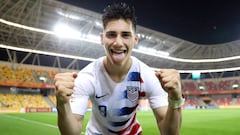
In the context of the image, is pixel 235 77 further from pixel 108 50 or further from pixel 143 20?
pixel 108 50

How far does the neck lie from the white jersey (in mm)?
55

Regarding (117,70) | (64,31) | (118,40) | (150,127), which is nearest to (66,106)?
(117,70)

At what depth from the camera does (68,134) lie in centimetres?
330

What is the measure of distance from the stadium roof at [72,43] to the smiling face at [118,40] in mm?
32587

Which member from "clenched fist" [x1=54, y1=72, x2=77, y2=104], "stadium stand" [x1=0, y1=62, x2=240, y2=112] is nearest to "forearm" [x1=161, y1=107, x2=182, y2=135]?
"clenched fist" [x1=54, y1=72, x2=77, y2=104]

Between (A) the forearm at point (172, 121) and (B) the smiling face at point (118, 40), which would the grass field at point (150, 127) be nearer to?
(A) the forearm at point (172, 121)

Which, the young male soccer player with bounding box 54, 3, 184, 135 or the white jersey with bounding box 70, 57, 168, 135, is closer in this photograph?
the young male soccer player with bounding box 54, 3, 184, 135

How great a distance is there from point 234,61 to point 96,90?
73864 mm

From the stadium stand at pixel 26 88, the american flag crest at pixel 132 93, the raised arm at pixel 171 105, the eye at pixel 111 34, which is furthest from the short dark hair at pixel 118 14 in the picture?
the stadium stand at pixel 26 88

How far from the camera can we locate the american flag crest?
3695 millimetres

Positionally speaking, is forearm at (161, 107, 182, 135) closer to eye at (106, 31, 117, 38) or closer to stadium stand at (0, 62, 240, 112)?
eye at (106, 31, 117, 38)

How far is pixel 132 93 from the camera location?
3.70m

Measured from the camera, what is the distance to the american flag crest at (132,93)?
369 cm

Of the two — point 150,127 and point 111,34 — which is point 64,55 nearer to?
point 150,127
